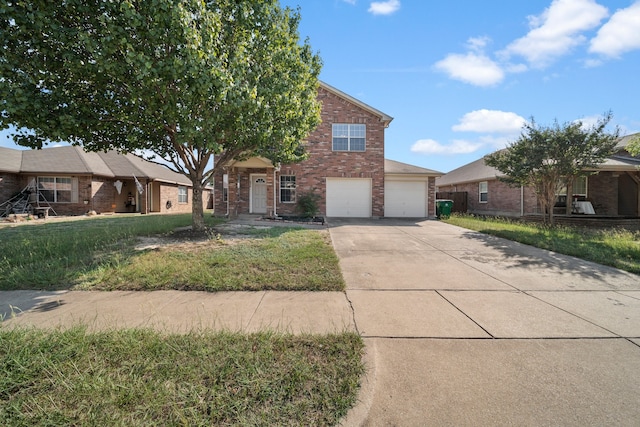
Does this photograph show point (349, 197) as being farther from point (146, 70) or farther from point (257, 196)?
point (146, 70)

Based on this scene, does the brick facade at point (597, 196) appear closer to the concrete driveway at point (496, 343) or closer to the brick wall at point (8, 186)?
Answer: the concrete driveway at point (496, 343)

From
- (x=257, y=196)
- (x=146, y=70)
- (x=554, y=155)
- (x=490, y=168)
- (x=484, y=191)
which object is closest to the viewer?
(x=146, y=70)

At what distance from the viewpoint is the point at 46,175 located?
1797cm

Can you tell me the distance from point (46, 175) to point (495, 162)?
2706cm

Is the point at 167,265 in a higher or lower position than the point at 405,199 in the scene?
lower

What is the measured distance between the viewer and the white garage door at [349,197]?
17.2 metres

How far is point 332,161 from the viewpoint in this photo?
16938mm

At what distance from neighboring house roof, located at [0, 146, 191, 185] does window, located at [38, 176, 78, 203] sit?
2.37ft

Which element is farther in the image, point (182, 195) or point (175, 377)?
point (182, 195)

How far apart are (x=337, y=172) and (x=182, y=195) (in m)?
17.2

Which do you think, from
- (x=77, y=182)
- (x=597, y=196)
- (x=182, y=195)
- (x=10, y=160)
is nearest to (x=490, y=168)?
(x=597, y=196)

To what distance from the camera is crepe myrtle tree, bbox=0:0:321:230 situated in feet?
18.5

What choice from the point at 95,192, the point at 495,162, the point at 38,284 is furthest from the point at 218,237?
the point at 95,192

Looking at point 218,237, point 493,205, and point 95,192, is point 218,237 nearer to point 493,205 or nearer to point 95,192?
point 95,192
